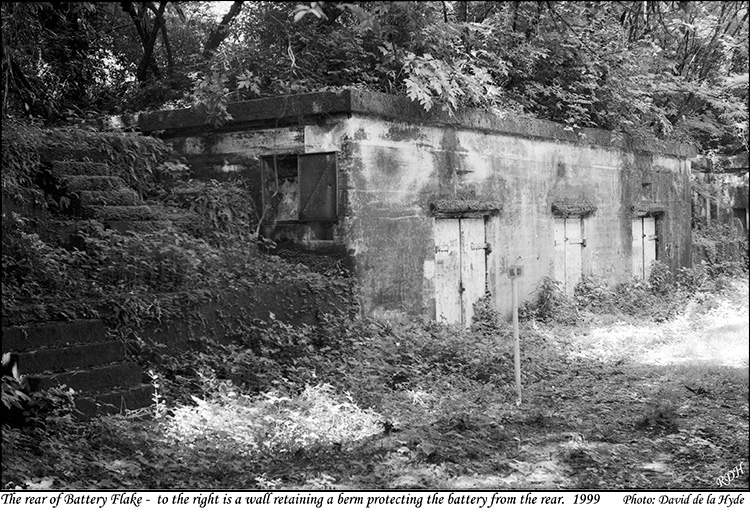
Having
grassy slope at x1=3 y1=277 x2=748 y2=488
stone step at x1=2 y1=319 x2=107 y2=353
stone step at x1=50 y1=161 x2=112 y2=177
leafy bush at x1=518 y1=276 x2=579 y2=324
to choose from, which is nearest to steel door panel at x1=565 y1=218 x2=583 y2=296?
leafy bush at x1=518 y1=276 x2=579 y2=324

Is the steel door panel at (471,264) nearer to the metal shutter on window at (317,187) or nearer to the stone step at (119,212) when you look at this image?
the metal shutter on window at (317,187)

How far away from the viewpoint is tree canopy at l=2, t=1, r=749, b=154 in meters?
10.4

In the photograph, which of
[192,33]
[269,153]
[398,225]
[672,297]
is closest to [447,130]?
[398,225]

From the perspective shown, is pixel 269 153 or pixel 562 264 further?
pixel 562 264

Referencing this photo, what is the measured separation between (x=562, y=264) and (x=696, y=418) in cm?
638

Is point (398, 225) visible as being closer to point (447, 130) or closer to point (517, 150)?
point (447, 130)

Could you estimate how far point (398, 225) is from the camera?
10164mm

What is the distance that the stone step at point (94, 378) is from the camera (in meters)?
6.15

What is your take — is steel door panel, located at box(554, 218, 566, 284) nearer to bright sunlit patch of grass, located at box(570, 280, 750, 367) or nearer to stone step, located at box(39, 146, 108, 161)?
bright sunlit patch of grass, located at box(570, 280, 750, 367)

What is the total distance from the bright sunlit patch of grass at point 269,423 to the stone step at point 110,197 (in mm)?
3180

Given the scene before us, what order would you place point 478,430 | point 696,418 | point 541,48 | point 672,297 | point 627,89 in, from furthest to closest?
1. point 672,297
2. point 627,89
3. point 541,48
4. point 696,418
5. point 478,430

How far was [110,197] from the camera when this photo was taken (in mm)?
9320

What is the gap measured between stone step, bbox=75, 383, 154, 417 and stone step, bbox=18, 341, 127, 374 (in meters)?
0.34

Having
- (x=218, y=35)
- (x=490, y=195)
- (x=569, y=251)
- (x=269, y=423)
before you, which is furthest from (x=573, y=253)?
(x=269, y=423)
